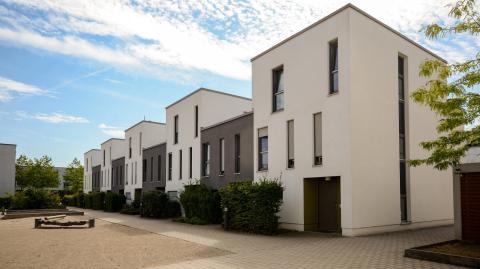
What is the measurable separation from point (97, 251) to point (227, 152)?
35.7 ft

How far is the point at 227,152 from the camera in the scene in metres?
21.6

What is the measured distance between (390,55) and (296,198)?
6.49m

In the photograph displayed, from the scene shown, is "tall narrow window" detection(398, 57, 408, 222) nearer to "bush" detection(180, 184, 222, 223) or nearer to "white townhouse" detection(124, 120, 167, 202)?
"bush" detection(180, 184, 222, 223)

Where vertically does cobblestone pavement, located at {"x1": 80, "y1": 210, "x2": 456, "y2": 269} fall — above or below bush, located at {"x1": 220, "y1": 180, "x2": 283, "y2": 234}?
below

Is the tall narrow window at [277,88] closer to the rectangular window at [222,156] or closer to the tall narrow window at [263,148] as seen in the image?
the tall narrow window at [263,148]

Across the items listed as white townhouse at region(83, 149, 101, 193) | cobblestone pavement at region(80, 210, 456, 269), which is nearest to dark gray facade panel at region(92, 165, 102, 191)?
white townhouse at region(83, 149, 101, 193)

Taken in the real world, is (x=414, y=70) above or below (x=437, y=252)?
above

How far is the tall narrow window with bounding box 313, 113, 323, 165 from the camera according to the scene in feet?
50.1

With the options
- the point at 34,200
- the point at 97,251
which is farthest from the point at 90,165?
the point at 97,251

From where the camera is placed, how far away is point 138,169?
3616 centimetres

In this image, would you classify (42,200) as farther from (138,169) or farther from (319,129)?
(319,129)

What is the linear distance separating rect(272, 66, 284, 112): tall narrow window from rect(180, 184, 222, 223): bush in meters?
5.45

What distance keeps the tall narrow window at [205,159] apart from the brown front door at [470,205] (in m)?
14.7

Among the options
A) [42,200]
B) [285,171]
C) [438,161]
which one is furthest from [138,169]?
[438,161]
